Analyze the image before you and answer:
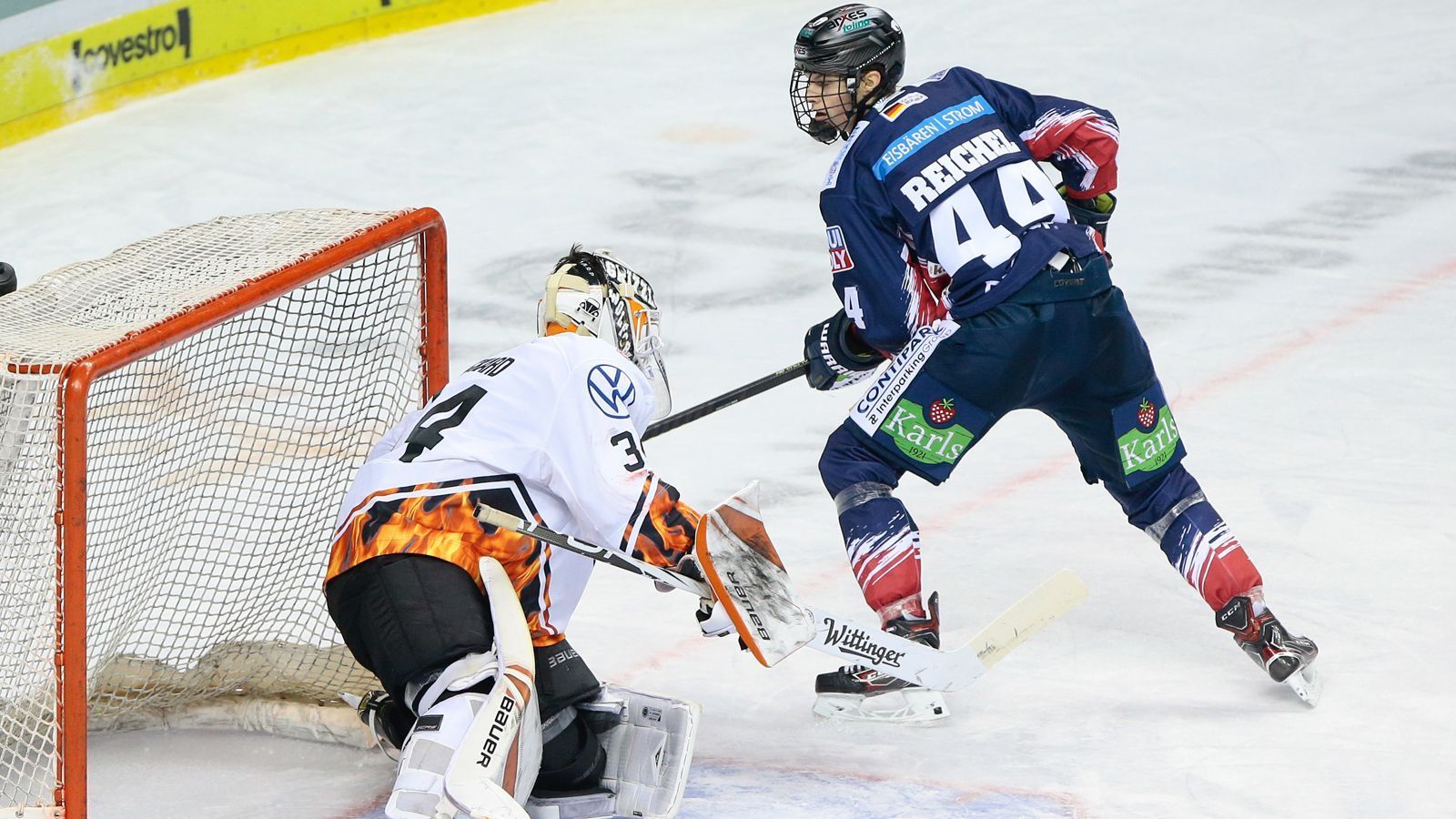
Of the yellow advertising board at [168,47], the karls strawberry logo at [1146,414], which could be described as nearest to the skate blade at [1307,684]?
the karls strawberry logo at [1146,414]

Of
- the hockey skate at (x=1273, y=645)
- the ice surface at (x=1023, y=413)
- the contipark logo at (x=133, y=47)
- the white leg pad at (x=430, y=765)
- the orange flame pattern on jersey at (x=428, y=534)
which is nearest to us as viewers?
the white leg pad at (x=430, y=765)

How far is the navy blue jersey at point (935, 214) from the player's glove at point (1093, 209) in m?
0.21

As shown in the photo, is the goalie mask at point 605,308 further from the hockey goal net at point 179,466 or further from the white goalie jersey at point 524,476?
the hockey goal net at point 179,466

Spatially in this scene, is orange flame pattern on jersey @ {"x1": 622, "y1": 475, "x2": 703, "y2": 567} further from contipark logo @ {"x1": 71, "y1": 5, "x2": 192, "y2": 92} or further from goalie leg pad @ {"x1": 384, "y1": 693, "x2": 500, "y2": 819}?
contipark logo @ {"x1": 71, "y1": 5, "x2": 192, "y2": 92}

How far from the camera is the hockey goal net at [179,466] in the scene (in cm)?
239

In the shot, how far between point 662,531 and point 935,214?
2.43 ft

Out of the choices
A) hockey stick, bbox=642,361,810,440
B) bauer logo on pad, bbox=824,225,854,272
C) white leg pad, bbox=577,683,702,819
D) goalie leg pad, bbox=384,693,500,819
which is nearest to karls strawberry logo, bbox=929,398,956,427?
bauer logo on pad, bbox=824,225,854,272

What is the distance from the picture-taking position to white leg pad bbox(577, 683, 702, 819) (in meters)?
2.69

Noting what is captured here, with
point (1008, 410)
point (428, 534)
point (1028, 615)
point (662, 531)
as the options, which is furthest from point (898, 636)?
point (428, 534)

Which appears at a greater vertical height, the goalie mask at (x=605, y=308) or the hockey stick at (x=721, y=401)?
the goalie mask at (x=605, y=308)

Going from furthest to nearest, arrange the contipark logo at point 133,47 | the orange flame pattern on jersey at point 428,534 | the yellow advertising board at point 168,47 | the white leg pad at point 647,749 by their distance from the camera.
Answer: the contipark logo at point 133,47
the yellow advertising board at point 168,47
the white leg pad at point 647,749
the orange flame pattern on jersey at point 428,534

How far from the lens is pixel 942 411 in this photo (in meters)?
2.98

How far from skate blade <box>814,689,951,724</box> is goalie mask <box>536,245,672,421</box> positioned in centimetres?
57

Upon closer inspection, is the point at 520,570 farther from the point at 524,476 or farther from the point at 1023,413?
the point at 1023,413
